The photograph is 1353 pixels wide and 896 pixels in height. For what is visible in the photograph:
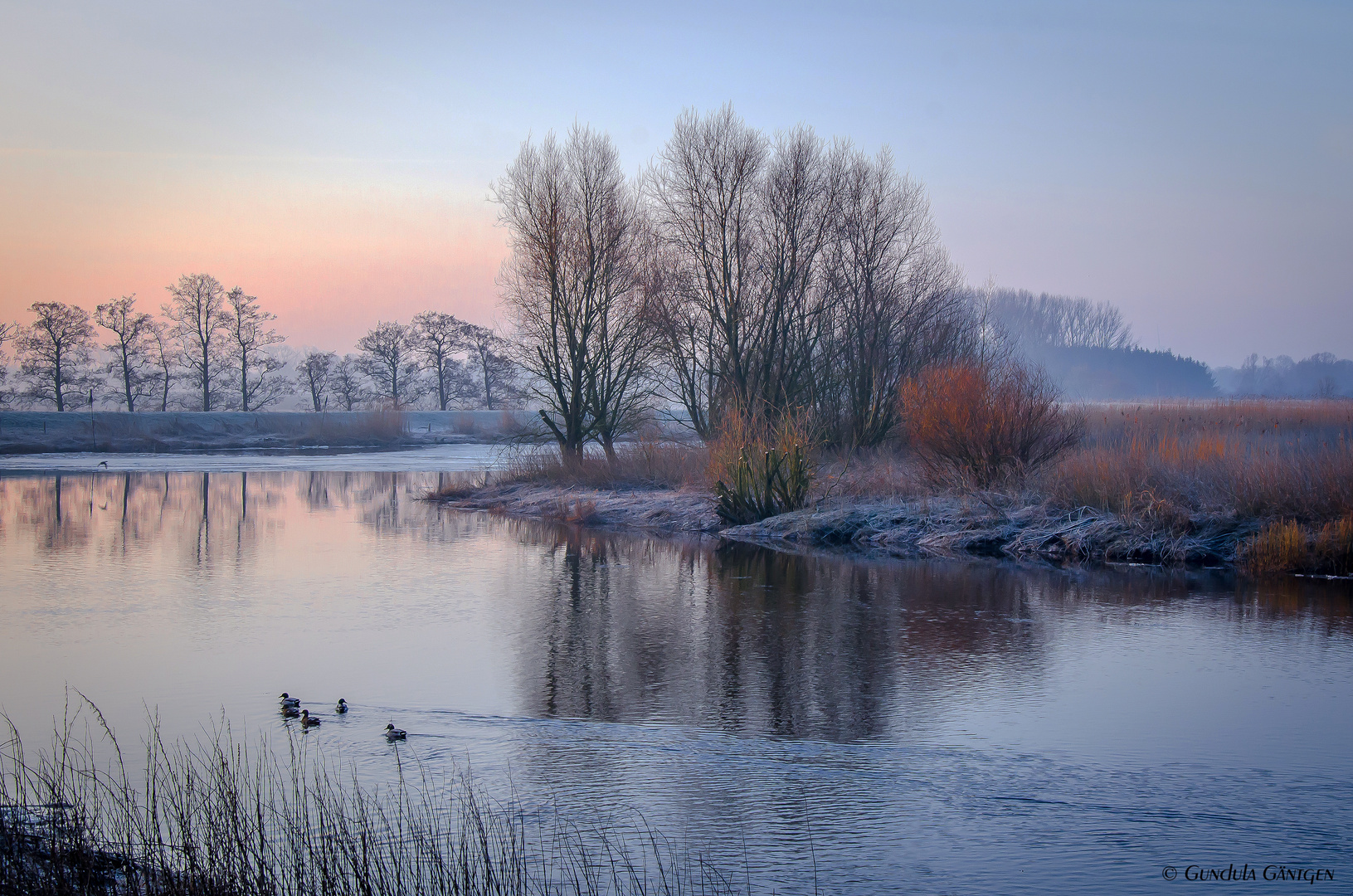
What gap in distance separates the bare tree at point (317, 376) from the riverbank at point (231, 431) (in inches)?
272

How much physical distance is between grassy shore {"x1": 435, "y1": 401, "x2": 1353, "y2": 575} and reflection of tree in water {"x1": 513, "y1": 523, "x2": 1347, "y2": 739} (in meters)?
1.39

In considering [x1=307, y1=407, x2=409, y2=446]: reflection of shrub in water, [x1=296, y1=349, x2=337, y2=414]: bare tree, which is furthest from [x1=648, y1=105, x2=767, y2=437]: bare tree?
[x1=296, y1=349, x2=337, y2=414]: bare tree

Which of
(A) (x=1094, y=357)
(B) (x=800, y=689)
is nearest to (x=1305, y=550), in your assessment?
(B) (x=800, y=689)

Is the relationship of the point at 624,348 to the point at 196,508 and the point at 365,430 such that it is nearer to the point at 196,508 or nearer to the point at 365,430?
the point at 196,508

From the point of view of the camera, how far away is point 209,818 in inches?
181

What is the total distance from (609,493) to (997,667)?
1684 centimetres

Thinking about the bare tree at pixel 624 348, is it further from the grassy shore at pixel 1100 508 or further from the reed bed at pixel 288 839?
the reed bed at pixel 288 839

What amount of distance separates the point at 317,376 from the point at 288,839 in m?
64.1

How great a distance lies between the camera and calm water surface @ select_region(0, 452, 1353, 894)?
19.0 feet

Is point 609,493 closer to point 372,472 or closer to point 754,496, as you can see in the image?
point 754,496

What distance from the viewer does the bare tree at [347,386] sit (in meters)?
65.8

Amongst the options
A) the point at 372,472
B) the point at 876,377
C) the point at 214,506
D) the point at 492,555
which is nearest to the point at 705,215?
the point at 876,377

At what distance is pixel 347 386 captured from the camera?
217 feet

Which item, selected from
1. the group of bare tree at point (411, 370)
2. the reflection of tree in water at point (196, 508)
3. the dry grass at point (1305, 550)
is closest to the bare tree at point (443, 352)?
the group of bare tree at point (411, 370)
